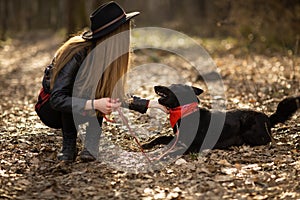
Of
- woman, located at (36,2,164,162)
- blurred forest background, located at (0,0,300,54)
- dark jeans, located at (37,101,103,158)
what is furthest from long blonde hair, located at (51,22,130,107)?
blurred forest background, located at (0,0,300,54)

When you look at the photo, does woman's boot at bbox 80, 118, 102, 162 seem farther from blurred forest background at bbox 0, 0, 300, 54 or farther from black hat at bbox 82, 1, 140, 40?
blurred forest background at bbox 0, 0, 300, 54

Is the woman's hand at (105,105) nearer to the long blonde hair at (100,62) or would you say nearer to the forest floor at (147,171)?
the long blonde hair at (100,62)

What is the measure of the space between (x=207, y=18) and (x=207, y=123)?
63.2 ft

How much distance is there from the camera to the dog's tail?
4.79 meters

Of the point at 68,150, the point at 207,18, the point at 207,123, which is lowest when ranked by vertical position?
the point at 68,150

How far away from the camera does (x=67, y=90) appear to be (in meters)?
4.12

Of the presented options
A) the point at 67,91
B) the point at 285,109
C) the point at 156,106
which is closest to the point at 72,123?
the point at 67,91

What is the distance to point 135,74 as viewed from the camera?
398 inches

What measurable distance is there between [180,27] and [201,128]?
18.1 meters

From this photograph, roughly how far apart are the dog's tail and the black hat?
1947mm

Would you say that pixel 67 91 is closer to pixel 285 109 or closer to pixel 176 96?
pixel 176 96

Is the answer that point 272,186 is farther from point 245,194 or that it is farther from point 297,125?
point 297,125

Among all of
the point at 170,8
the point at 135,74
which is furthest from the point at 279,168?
the point at 170,8

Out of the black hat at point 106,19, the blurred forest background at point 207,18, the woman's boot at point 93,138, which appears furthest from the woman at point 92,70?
the blurred forest background at point 207,18
